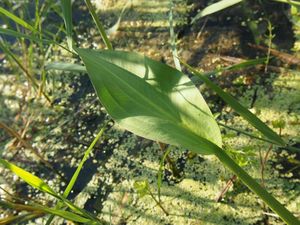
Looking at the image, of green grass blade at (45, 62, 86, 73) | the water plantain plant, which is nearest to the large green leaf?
the water plantain plant

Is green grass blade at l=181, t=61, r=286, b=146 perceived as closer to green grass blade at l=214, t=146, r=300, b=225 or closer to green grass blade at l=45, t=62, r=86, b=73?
green grass blade at l=214, t=146, r=300, b=225

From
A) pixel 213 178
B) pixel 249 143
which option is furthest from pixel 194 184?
pixel 249 143

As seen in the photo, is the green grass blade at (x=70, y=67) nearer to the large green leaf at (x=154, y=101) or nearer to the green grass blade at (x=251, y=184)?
the large green leaf at (x=154, y=101)

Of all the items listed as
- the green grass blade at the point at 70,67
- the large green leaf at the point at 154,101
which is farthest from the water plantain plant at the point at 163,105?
the green grass blade at the point at 70,67

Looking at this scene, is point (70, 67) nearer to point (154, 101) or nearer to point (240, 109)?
point (154, 101)

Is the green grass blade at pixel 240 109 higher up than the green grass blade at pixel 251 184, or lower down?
higher up

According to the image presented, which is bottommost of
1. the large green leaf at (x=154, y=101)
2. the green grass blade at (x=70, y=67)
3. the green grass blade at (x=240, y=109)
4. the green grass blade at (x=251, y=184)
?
the green grass blade at (x=251, y=184)

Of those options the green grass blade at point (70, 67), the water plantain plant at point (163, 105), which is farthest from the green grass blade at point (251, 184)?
the green grass blade at point (70, 67)

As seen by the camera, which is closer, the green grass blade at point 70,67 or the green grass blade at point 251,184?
the green grass blade at point 251,184

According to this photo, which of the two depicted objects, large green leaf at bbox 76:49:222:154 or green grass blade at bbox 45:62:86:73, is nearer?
large green leaf at bbox 76:49:222:154
